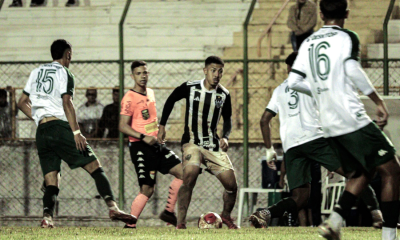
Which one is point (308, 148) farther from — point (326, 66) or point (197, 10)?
point (197, 10)

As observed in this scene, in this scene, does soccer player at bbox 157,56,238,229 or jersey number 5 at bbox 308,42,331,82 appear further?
soccer player at bbox 157,56,238,229

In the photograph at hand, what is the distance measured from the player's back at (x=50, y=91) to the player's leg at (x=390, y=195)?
12.2ft

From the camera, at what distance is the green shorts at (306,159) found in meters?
6.81

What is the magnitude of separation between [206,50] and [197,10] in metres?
1.06

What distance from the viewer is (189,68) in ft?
43.7

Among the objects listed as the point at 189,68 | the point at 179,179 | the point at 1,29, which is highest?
the point at 1,29

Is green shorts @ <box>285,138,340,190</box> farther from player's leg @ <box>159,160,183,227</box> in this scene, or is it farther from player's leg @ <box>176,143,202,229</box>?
player's leg @ <box>159,160,183,227</box>

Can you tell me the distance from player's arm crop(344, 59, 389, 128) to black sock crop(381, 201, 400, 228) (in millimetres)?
582

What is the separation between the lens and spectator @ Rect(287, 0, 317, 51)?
442 inches

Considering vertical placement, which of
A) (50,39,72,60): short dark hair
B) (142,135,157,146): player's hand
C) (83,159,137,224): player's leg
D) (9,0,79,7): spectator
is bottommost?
(83,159,137,224): player's leg

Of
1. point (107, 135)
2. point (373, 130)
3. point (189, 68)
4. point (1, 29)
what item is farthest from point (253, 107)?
point (373, 130)

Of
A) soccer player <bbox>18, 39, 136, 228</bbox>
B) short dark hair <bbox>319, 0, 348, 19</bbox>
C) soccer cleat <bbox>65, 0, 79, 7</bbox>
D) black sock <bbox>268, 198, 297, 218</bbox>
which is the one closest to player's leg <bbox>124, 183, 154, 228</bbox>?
soccer player <bbox>18, 39, 136, 228</bbox>

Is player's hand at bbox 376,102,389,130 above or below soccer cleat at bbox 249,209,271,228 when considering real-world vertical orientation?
above

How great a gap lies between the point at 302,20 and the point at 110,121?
3459mm
